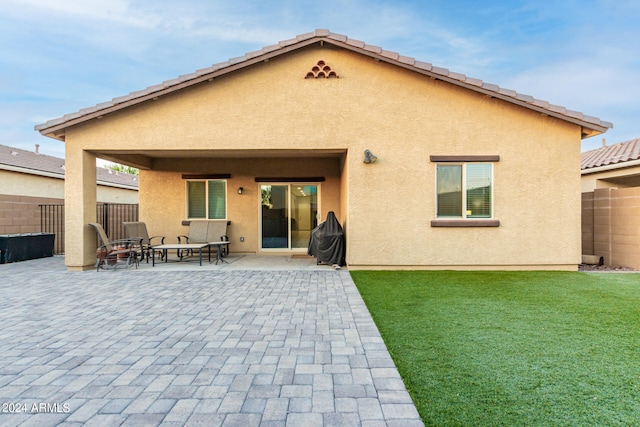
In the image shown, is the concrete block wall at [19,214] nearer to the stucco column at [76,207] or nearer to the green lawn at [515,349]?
the stucco column at [76,207]

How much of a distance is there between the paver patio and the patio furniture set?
2.54 meters

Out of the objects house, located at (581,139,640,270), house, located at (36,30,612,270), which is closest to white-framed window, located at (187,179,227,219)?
house, located at (36,30,612,270)

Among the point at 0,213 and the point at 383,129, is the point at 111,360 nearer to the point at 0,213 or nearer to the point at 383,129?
the point at 383,129

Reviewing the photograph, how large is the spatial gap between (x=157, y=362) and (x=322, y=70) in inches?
285

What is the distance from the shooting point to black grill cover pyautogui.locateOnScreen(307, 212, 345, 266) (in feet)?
28.6

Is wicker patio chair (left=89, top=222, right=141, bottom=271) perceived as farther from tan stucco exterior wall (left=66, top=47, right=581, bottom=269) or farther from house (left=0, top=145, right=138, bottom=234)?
house (left=0, top=145, right=138, bottom=234)

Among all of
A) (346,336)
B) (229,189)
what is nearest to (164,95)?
(229,189)

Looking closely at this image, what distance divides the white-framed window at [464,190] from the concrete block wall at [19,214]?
45.5 feet

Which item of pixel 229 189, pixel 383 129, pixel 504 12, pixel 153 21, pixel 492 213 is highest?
pixel 504 12

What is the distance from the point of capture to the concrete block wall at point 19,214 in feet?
35.4

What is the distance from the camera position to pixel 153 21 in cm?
1327

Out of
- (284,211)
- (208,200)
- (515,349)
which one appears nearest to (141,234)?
(208,200)

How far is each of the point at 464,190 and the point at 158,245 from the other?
965 centimetres

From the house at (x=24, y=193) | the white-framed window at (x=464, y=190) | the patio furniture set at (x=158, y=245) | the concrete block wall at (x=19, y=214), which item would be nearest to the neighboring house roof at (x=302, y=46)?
the white-framed window at (x=464, y=190)
